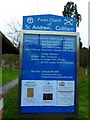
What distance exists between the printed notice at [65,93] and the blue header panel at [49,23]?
1460 millimetres

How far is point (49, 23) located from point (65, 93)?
192 cm

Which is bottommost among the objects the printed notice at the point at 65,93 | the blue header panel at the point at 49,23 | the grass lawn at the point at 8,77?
the grass lawn at the point at 8,77

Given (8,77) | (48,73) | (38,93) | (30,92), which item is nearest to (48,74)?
(48,73)

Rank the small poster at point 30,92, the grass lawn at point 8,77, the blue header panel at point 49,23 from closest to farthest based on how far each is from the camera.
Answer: the small poster at point 30,92, the blue header panel at point 49,23, the grass lawn at point 8,77

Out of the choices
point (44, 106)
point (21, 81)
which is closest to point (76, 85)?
point (44, 106)

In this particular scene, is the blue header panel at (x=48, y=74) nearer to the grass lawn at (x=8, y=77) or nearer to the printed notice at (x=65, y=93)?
the printed notice at (x=65, y=93)

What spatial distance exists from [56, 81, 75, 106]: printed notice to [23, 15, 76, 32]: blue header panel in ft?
4.79

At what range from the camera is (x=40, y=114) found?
6.01 m

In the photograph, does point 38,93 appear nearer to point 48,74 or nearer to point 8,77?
point 48,74

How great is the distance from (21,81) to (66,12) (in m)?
60.7

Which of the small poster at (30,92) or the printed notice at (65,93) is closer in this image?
the small poster at (30,92)

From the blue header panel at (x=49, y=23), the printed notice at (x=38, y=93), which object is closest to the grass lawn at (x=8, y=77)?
Answer: the printed notice at (x=38, y=93)

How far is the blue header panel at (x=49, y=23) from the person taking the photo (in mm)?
6070

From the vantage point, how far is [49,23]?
6180 millimetres
